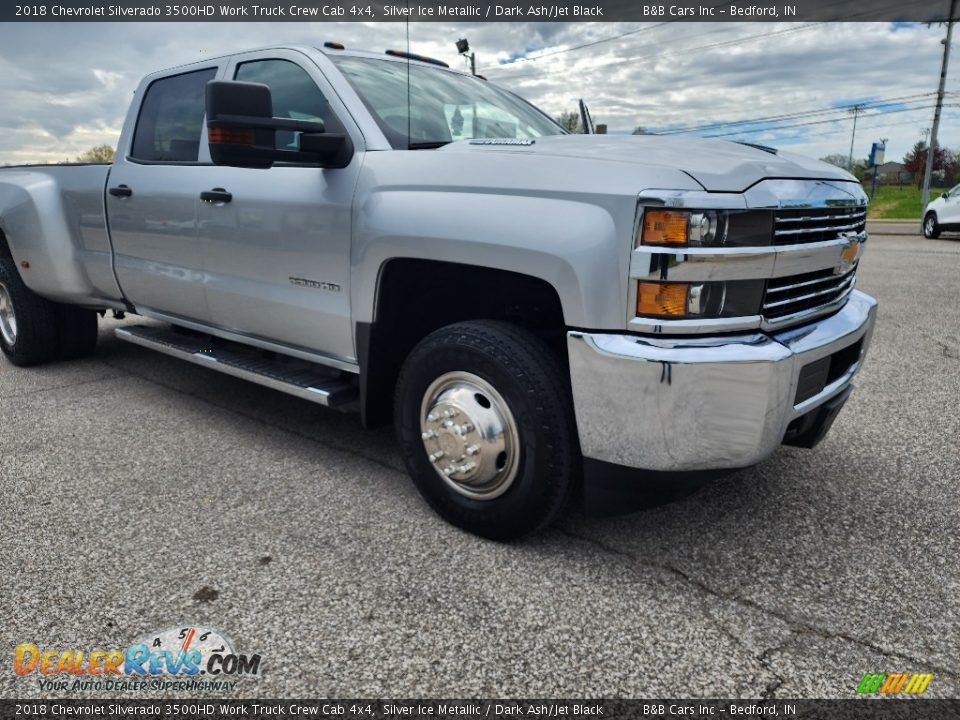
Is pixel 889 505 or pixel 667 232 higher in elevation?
pixel 667 232

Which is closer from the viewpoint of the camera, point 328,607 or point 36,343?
point 328,607

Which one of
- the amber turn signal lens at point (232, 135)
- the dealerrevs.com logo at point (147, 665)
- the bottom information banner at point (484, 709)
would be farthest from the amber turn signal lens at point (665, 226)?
the dealerrevs.com logo at point (147, 665)

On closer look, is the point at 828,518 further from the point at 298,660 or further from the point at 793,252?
the point at 298,660

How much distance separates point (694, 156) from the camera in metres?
2.33

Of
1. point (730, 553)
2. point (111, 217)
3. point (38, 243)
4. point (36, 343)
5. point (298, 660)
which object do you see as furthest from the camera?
point (36, 343)

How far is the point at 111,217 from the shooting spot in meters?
4.27

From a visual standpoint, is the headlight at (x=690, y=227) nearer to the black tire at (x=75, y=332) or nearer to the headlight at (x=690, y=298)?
the headlight at (x=690, y=298)

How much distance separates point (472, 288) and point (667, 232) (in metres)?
1.03

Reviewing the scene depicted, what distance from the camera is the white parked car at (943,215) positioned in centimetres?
1686

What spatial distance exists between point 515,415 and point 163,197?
250cm

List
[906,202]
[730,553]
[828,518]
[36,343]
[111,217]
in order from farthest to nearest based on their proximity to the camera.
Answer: [906,202] → [36,343] → [111,217] → [828,518] → [730,553]

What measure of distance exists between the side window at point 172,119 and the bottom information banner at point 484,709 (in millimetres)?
2800

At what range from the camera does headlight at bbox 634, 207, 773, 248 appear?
2.10 metres

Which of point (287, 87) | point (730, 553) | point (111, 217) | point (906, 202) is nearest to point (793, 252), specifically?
point (730, 553)
